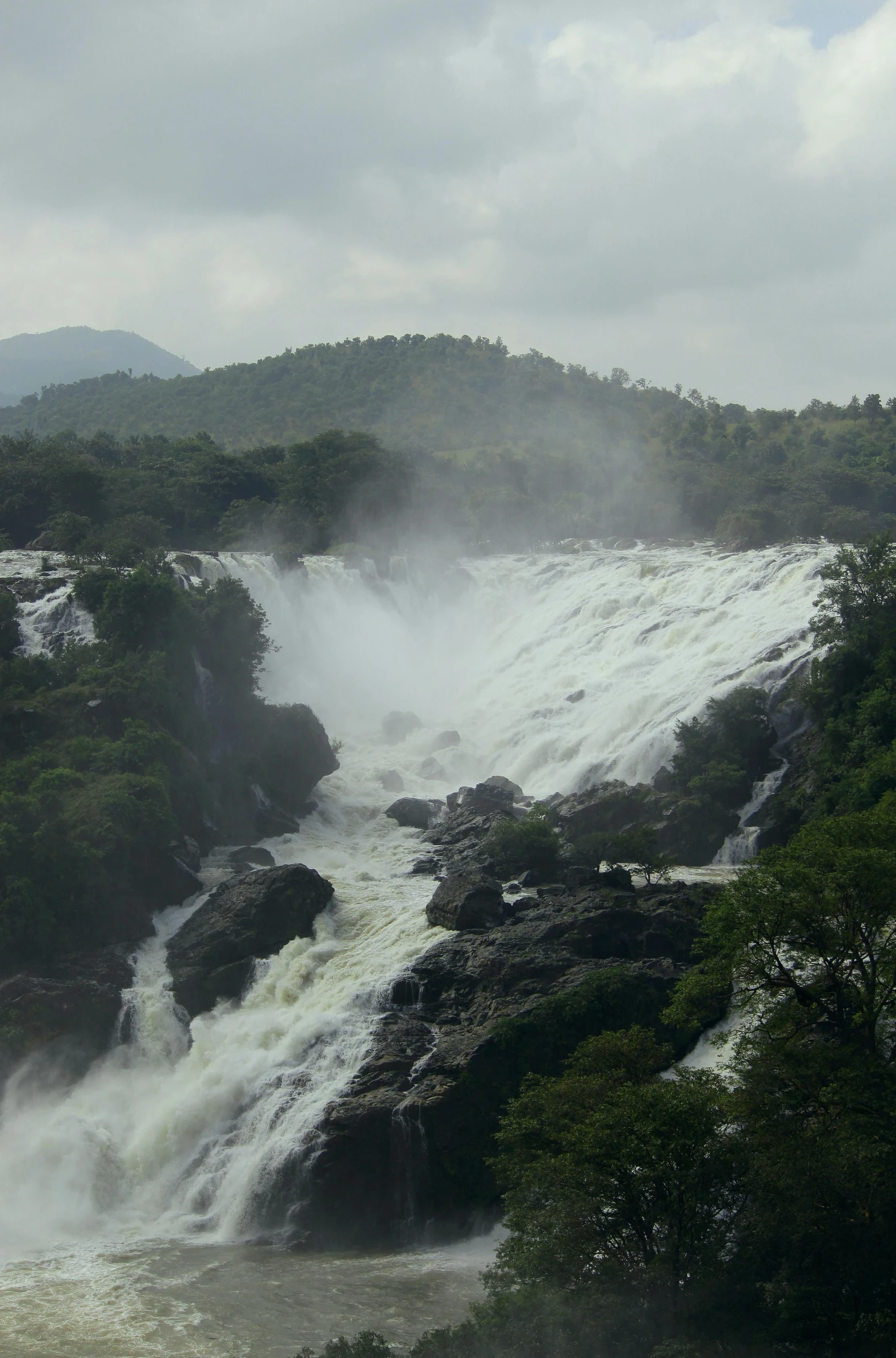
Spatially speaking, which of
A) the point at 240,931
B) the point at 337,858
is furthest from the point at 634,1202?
the point at 337,858

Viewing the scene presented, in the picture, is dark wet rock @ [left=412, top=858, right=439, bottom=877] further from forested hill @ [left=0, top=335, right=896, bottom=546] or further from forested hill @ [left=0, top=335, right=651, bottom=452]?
forested hill @ [left=0, top=335, right=651, bottom=452]

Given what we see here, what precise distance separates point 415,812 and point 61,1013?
16.5m

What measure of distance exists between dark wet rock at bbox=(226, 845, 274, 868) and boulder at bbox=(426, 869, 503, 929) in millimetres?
8698

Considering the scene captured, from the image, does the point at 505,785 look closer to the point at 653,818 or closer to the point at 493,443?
the point at 653,818

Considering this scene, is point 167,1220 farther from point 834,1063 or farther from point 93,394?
point 93,394

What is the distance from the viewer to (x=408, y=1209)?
86.8ft

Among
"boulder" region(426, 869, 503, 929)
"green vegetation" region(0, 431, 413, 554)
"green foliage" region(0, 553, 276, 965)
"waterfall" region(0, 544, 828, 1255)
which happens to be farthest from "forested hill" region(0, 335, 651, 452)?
"boulder" region(426, 869, 503, 929)

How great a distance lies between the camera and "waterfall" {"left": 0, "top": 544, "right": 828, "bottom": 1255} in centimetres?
2823

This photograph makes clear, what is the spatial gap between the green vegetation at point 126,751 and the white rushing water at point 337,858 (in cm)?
208

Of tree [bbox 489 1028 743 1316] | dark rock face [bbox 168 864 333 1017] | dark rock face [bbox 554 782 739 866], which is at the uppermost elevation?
dark rock face [bbox 554 782 739 866]

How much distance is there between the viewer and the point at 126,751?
40719mm

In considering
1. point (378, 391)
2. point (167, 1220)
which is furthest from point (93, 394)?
point (167, 1220)

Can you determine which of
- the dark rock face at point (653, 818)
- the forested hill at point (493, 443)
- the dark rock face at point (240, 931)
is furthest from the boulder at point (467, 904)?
the forested hill at point (493, 443)

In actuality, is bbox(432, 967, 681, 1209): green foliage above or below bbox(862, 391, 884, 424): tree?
below
